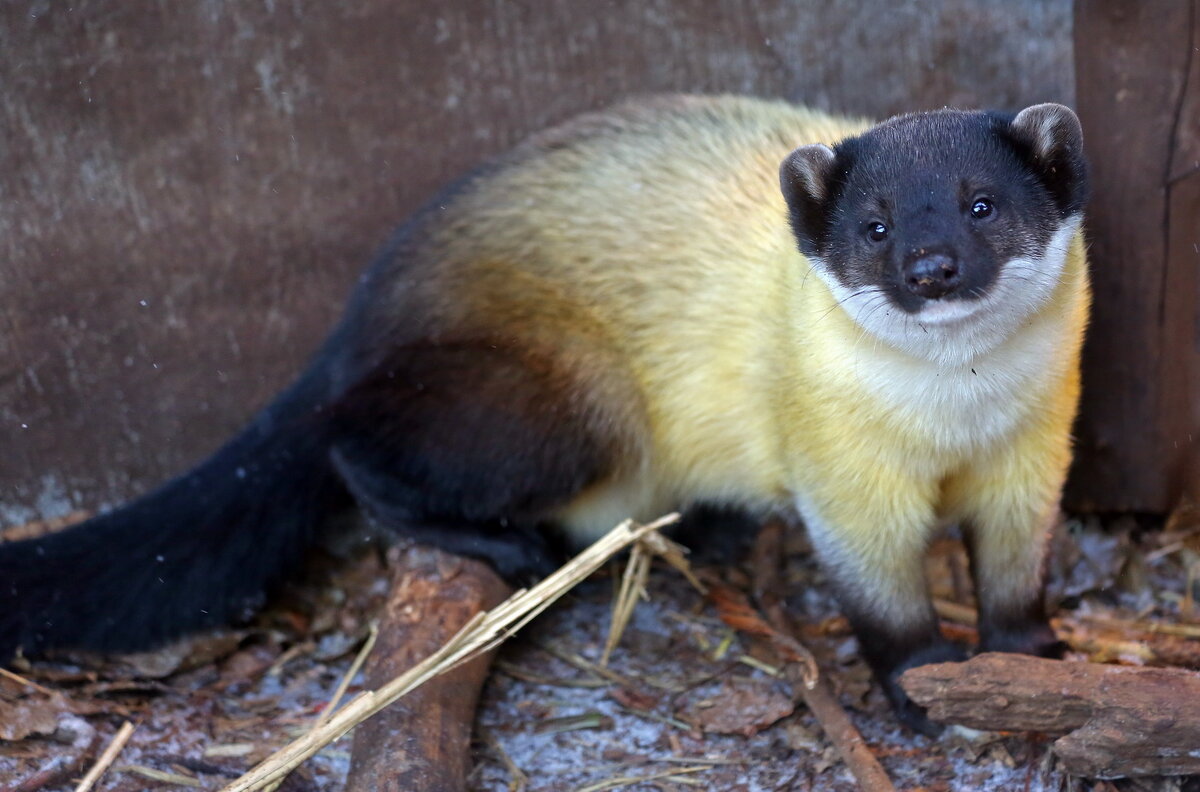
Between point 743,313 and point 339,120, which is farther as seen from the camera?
point 339,120

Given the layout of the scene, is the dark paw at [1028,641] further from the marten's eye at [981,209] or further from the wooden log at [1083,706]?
the marten's eye at [981,209]

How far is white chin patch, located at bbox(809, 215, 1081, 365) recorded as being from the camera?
10.6 feet

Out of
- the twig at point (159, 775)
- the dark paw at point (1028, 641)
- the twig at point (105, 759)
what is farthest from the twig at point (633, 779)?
the twig at point (105, 759)

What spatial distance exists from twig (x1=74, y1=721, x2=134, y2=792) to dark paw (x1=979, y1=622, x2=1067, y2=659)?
266 centimetres

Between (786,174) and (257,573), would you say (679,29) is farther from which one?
(257,573)

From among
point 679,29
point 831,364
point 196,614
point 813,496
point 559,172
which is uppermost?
point 679,29

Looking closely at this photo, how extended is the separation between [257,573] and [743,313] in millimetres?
1921

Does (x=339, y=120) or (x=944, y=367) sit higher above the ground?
(x=339, y=120)

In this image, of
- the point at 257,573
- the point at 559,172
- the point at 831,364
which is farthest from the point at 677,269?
the point at 257,573

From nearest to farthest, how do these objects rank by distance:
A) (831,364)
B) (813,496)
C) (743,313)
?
(831,364) < (813,496) < (743,313)

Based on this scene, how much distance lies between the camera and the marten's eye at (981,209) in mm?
3268

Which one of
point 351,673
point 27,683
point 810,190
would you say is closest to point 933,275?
point 810,190

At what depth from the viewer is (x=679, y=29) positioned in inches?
190

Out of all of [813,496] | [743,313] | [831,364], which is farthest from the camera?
[743,313]
